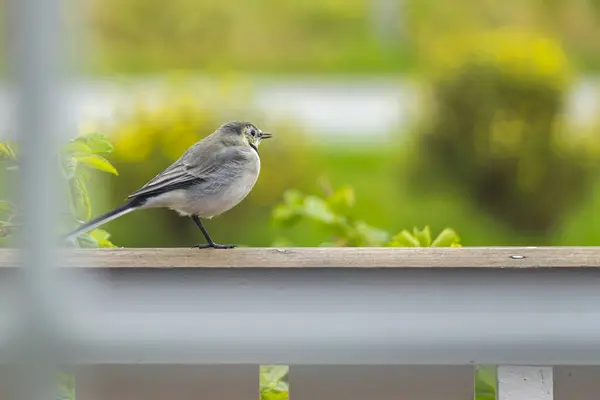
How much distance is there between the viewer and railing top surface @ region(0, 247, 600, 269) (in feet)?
3.52

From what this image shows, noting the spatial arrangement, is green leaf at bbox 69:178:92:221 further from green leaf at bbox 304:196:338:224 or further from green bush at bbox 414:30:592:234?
green bush at bbox 414:30:592:234

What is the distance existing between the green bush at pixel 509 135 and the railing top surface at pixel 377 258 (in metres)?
5.35

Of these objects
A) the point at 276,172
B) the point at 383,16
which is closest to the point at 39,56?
the point at 276,172

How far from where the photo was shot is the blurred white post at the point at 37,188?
51 centimetres

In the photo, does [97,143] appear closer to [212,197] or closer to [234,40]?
[212,197]

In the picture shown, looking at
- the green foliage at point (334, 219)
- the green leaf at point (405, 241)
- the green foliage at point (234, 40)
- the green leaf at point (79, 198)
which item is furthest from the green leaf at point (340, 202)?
the green foliage at point (234, 40)

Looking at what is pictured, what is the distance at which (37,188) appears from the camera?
0.52 meters

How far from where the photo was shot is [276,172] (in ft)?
20.1

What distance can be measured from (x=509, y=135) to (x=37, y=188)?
619cm

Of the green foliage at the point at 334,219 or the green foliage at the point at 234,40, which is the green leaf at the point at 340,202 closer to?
the green foliage at the point at 334,219

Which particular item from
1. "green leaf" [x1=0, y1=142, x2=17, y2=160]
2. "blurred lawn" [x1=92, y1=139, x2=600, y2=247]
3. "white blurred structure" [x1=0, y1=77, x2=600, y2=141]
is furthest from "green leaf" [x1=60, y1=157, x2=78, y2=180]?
"white blurred structure" [x1=0, y1=77, x2=600, y2=141]

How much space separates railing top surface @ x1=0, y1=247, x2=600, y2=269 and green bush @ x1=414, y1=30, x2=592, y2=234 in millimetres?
5352

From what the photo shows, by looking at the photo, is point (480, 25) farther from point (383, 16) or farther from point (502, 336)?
point (502, 336)

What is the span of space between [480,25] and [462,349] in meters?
12.9
